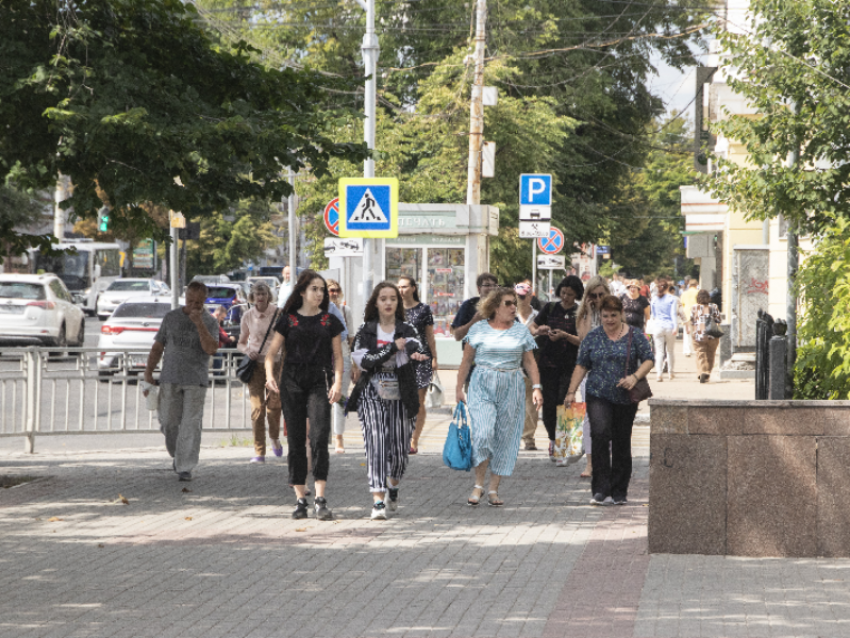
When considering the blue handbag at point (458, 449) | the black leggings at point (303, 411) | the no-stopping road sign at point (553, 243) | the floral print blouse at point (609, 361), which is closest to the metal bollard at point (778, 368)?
the floral print blouse at point (609, 361)

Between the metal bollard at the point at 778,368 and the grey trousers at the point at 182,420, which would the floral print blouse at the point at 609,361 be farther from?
the grey trousers at the point at 182,420

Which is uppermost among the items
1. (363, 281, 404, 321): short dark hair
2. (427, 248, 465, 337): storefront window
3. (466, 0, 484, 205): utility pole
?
(466, 0, 484, 205): utility pole

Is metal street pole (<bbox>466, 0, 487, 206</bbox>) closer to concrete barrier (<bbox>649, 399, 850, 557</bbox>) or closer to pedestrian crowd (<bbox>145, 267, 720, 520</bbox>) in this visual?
pedestrian crowd (<bbox>145, 267, 720, 520</bbox>)

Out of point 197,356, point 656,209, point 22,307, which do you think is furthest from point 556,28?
point 656,209

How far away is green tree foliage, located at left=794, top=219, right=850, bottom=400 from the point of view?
845cm

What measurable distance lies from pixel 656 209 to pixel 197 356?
63.6 metres

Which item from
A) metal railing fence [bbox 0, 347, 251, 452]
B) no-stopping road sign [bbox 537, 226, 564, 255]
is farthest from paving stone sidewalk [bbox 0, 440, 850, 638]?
no-stopping road sign [bbox 537, 226, 564, 255]

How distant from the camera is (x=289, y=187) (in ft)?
34.7

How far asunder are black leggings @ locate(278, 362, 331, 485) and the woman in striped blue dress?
1.07m

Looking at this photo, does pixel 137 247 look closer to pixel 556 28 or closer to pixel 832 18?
pixel 556 28

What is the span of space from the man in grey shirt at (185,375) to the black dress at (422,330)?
182 centimetres

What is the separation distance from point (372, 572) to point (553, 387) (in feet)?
17.1

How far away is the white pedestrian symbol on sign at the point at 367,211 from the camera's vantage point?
16.0 meters

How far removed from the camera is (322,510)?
30.4ft
